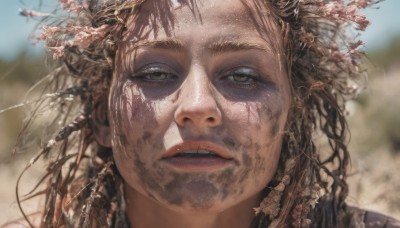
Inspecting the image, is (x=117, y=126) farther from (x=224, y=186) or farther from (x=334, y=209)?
(x=334, y=209)

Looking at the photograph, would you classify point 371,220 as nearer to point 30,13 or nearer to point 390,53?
point 30,13

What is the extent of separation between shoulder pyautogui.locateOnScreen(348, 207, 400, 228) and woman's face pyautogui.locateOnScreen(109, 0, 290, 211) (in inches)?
26.6

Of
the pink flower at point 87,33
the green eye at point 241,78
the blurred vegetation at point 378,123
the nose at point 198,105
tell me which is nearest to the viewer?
the nose at point 198,105

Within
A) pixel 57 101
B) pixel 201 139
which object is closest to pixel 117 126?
pixel 201 139

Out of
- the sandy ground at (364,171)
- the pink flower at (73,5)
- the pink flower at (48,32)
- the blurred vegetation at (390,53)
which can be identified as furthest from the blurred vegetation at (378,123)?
the blurred vegetation at (390,53)

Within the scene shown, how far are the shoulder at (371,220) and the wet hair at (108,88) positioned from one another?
35 mm

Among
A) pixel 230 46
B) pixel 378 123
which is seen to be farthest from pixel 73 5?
pixel 378 123

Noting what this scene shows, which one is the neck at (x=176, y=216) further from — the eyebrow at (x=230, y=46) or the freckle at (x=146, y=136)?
the eyebrow at (x=230, y=46)

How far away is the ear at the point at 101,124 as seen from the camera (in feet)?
10.8

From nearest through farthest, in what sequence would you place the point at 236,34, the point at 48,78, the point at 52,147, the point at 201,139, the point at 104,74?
1. the point at 201,139
2. the point at 236,34
3. the point at 104,74
4. the point at 52,147
5. the point at 48,78

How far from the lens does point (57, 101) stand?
11.8ft

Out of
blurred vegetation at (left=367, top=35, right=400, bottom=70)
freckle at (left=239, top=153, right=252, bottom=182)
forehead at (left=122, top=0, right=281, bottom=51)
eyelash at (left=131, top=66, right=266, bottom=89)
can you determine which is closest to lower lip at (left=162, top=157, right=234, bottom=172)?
freckle at (left=239, top=153, right=252, bottom=182)

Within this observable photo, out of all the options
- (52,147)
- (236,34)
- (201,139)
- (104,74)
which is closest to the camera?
(201,139)

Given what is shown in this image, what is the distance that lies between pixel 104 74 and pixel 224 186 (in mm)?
849
